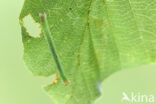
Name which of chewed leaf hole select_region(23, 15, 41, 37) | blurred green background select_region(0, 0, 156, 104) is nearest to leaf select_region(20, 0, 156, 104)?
chewed leaf hole select_region(23, 15, 41, 37)

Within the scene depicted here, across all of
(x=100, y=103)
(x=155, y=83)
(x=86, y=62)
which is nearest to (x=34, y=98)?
(x=100, y=103)

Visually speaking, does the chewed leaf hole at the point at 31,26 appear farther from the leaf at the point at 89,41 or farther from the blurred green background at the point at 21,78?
the blurred green background at the point at 21,78

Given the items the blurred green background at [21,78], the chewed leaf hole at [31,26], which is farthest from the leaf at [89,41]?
the blurred green background at [21,78]

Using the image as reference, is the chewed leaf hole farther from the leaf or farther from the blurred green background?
the blurred green background

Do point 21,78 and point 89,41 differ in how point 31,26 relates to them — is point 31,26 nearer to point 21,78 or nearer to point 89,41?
point 89,41

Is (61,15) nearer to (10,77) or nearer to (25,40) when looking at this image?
(25,40)
